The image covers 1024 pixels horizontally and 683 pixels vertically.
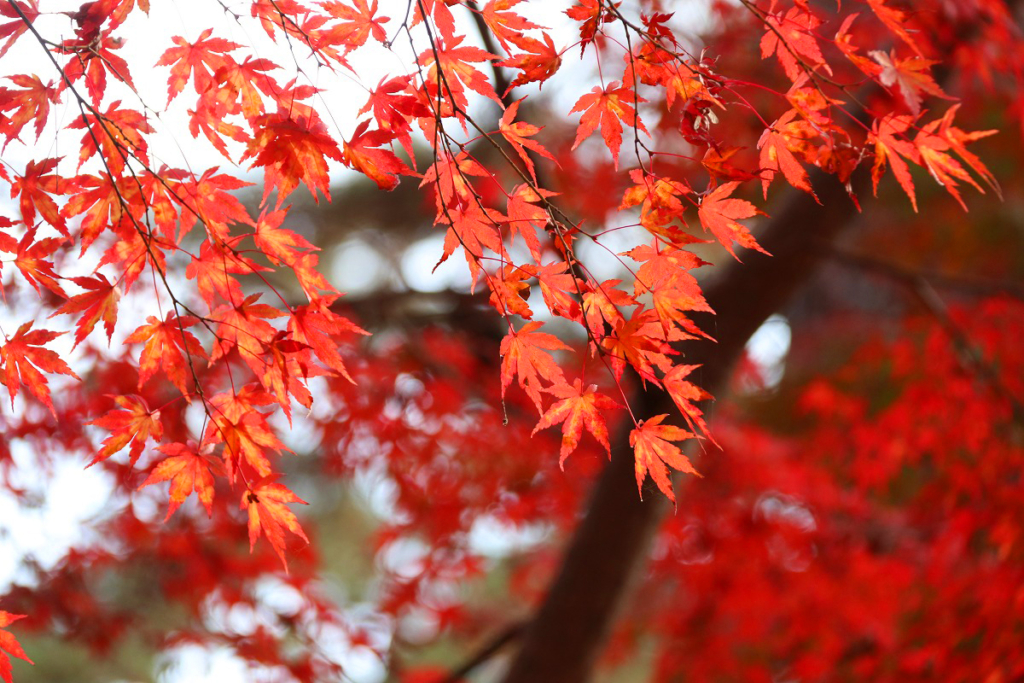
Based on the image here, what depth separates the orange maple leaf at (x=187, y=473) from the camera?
133 centimetres

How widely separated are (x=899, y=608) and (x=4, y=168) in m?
5.12

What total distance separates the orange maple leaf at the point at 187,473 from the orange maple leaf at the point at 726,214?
2.78ft

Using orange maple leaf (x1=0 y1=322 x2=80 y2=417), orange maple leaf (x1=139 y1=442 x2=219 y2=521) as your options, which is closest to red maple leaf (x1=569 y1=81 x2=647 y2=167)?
orange maple leaf (x1=139 y1=442 x2=219 y2=521)

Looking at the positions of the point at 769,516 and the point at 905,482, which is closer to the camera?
the point at 769,516

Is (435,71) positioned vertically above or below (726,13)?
above

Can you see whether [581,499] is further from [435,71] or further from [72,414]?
[435,71]

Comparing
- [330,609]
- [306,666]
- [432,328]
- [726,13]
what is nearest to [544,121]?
[726,13]

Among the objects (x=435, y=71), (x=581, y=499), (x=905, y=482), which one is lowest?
(x=905, y=482)

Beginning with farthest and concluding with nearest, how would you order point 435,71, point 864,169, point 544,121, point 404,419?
point 544,121 < point 404,419 < point 864,169 < point 435,71

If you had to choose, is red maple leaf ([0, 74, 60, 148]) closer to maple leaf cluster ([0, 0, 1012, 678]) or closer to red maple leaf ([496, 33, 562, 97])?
maple leaf cluster ([0, 0, 1012, 678])

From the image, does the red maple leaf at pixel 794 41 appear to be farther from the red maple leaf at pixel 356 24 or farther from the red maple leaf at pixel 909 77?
the red maple leaf at pixel 356 24

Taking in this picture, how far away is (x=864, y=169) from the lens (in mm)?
2928

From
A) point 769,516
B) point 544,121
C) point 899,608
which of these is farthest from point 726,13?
point 899,608

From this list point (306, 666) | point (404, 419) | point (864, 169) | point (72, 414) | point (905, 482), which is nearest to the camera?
point (864, 169)
